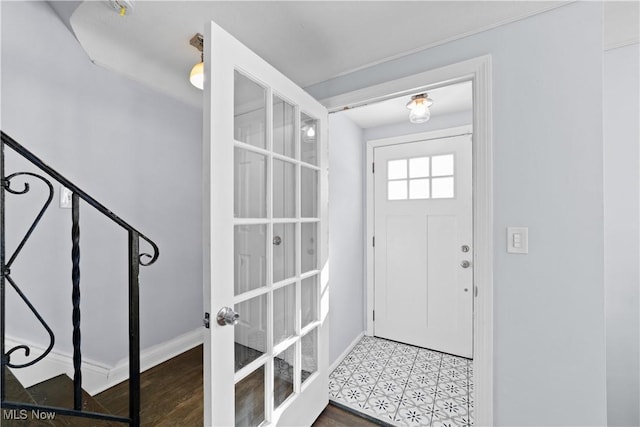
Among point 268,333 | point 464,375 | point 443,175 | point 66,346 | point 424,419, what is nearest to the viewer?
point 268,333

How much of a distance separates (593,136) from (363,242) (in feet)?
6.72

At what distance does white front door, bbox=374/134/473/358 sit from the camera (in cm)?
251

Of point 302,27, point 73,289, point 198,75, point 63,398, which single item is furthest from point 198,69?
point 63,398

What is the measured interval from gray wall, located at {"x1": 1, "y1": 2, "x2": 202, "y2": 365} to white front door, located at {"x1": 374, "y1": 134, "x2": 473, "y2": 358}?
1.82 m

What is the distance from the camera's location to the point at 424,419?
175cm

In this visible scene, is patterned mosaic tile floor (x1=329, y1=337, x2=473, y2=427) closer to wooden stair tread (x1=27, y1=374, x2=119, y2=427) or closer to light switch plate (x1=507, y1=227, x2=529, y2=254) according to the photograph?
light switch plate (x1=507, y1=227, x2=529, y2=254)

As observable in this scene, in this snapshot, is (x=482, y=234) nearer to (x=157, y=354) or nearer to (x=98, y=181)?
(x=98, y=181)

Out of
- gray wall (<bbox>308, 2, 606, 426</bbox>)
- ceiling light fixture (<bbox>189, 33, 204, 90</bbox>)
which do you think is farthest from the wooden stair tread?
gray wall (<bbox>308, 2, 606, 426</bbox>)

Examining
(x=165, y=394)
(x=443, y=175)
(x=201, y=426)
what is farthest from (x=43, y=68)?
(x=443, y=175)

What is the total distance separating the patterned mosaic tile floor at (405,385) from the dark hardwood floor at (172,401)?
0.46 feet

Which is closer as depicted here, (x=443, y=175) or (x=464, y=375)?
(x=464, y=375)

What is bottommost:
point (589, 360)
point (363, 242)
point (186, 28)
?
point (589, 360)

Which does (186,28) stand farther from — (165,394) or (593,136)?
(165,394)

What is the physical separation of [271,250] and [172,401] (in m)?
1.29
